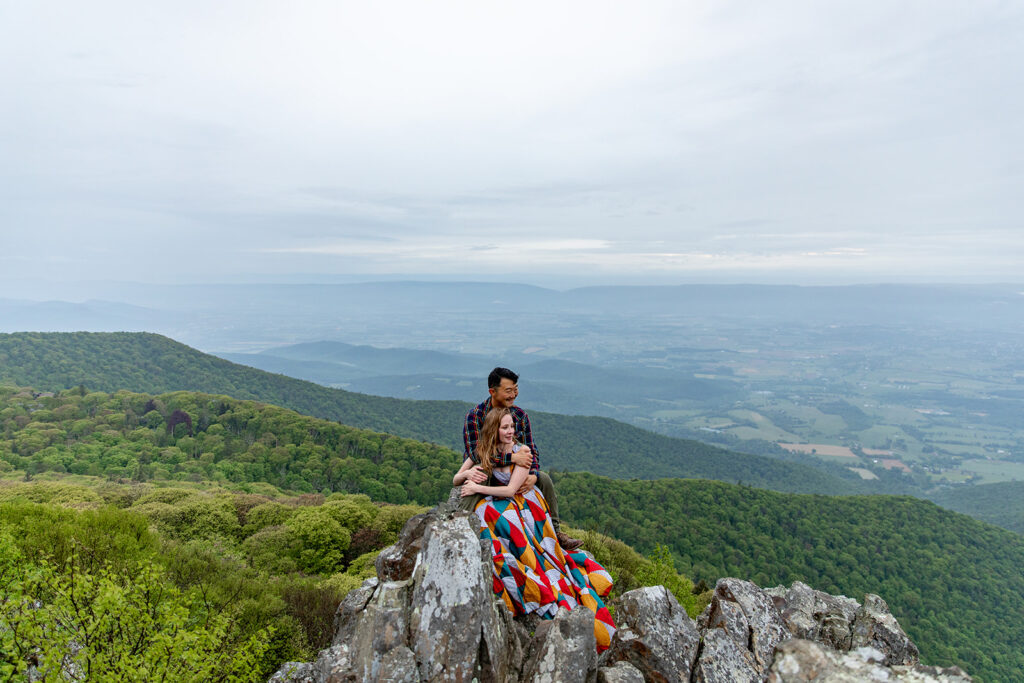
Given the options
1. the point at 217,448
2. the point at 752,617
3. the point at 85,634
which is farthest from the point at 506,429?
the point at 217,448

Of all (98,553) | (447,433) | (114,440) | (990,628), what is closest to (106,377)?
(114,440)

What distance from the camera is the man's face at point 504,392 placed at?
8.44 m

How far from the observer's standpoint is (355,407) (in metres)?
173

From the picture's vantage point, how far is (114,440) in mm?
84125

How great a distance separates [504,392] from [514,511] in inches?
91.2

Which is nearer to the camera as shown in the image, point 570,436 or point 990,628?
point 990,628

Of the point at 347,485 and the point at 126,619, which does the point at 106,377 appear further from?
the point at 126,619

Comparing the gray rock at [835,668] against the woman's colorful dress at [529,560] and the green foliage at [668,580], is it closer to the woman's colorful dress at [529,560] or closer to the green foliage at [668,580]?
the woman's colorful dress at [529,560]

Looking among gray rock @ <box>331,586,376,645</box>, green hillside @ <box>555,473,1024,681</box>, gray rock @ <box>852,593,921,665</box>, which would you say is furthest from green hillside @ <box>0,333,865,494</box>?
gray rock @ <box>331,586,376,645</box>

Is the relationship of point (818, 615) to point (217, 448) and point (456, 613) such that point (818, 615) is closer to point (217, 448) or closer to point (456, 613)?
point (456, 613)

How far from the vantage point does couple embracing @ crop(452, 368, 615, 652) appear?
8648mm

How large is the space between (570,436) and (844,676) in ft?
594

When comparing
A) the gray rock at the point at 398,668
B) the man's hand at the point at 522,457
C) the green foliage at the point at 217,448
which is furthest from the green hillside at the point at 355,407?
the gray rock at the point at 398,668

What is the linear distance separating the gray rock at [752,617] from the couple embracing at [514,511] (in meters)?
2.73
